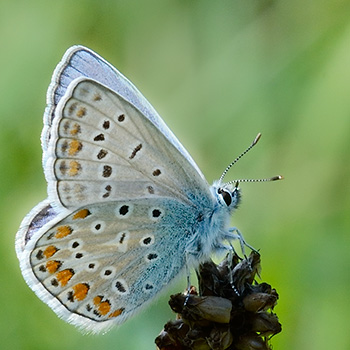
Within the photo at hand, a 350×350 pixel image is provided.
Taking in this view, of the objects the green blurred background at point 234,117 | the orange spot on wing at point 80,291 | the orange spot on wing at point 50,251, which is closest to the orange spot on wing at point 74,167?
the orange spot on wing at point 50,251

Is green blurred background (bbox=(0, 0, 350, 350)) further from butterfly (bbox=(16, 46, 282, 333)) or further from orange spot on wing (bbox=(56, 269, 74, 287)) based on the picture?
orange spot on wing (bbox=(56, 269, 74, 287))

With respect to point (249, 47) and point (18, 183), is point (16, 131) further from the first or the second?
point (249, 47)

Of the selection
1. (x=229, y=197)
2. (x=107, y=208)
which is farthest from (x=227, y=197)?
(x=107, y=208)

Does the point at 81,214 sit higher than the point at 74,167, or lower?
lower

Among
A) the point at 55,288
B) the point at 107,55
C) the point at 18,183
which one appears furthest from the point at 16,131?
the point at 55,288

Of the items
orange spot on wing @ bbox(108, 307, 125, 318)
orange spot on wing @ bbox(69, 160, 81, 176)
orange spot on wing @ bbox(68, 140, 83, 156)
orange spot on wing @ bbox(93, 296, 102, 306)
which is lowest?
orange spot on wing @ bbox(108, 307, 125, 318)

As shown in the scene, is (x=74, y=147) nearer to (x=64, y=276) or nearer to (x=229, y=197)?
(x=64, y=276)

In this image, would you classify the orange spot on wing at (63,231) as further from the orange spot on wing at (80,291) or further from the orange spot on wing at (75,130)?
the orange spot on wing at (75,130)

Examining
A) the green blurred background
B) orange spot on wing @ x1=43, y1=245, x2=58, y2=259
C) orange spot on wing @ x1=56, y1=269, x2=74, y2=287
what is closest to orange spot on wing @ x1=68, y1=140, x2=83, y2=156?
orange spot on wing @ x1=43, y1=245, x2=58, y2=259
